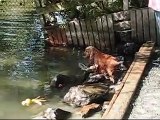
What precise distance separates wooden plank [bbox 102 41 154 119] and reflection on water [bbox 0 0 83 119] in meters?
1.69

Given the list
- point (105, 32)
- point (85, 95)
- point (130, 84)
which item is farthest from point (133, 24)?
point (85, 95)

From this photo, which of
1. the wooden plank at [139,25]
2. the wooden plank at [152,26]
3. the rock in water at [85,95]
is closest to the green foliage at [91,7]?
the wooden plank at [139,25]

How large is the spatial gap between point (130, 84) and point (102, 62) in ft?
6.34

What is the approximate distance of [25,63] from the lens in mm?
11492

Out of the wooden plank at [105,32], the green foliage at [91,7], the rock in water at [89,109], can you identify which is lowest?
the rock in water at [89,109]

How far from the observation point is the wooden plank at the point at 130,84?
23.5 feet

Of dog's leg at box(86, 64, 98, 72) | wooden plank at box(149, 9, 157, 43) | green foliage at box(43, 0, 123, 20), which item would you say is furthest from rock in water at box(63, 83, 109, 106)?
green foliage at box(43, 0, 123, 20)

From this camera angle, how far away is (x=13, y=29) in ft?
47.8

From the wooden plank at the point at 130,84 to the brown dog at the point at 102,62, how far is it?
0.55 meters

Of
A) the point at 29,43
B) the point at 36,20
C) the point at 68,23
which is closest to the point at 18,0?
the point at 36,20

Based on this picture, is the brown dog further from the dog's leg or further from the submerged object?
the submerged object

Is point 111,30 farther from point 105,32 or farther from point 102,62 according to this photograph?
point 102,62

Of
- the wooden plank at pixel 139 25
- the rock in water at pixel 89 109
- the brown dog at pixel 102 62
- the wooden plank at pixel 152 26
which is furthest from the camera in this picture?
the wooden plank at pixel 139 25

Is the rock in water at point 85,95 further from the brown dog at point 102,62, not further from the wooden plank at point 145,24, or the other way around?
the wooden plank at point 145,24
